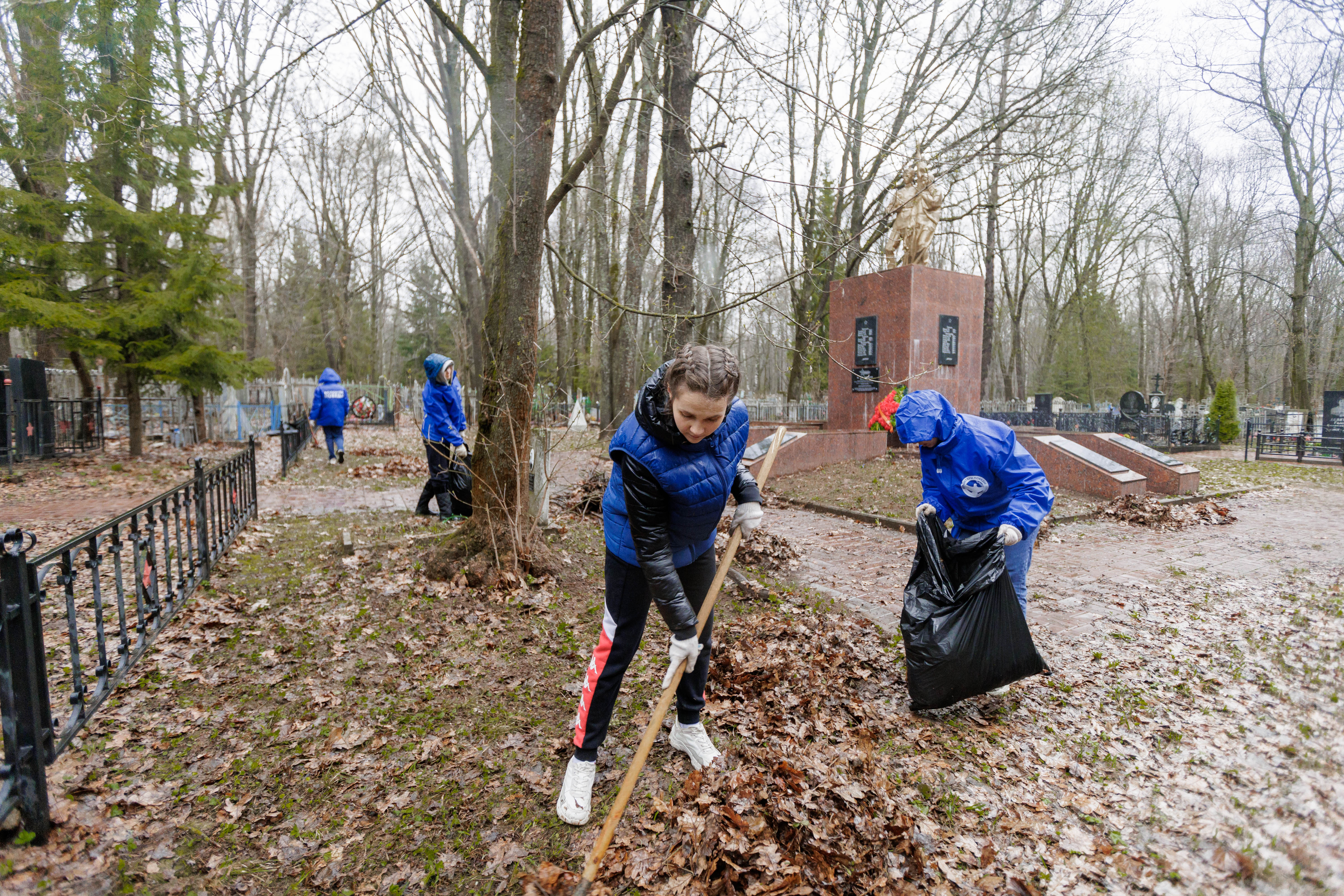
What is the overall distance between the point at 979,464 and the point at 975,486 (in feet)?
0.38

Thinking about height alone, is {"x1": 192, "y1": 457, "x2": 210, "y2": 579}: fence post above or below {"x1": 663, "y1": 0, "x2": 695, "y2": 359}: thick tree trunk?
below

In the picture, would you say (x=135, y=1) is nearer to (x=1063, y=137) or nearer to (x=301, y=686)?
(x=301, y=686)

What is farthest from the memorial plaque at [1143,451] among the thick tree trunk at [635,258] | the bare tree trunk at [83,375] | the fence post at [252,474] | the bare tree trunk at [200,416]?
the bare tree trunk at [200,416]

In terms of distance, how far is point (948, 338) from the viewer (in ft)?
43.6

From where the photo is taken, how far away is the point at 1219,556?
639 centimetres

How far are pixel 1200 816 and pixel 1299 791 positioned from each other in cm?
40

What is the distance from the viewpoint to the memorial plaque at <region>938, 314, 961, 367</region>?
43.3 feet

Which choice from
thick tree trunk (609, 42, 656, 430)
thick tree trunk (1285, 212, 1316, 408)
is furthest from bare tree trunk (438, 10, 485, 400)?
thick tree trunk (1285, 212, 1316, 408)

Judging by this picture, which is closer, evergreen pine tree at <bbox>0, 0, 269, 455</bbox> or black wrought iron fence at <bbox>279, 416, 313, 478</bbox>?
Answer: evergreen pine tree at <bbox>0, 0, 269, 455</bbox>

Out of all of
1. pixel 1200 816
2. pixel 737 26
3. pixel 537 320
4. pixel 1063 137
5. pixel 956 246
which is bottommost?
pixel 1200 816

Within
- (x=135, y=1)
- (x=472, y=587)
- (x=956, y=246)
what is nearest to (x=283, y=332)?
(x=135, y=1)

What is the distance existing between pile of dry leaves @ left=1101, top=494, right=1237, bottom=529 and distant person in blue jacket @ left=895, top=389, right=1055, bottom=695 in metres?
5.88

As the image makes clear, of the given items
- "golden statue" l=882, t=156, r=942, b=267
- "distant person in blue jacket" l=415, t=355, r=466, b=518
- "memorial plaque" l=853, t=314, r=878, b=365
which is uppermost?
"golden statue" l=882, t=156, r=942, b=267

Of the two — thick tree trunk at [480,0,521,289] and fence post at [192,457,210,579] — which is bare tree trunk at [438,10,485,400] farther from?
fence post at [192,457,210,579]
